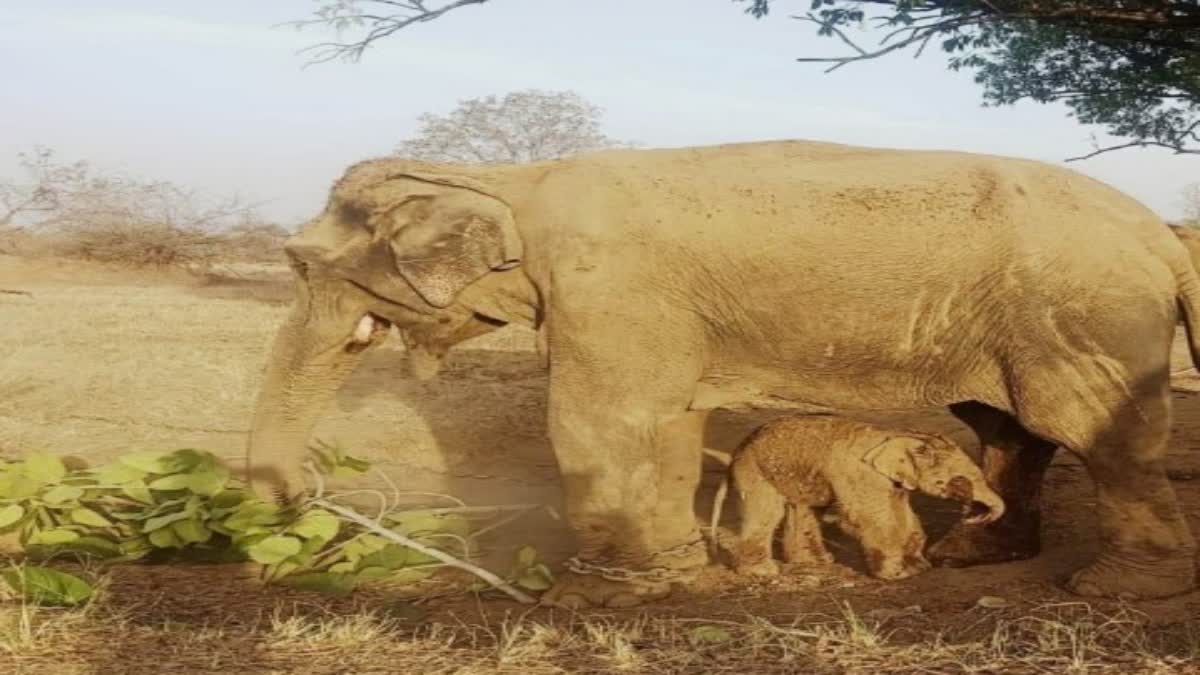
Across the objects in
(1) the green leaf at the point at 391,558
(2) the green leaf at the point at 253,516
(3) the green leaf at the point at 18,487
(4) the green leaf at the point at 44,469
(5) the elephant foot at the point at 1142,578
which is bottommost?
(1) the green leaf at the point at 391,558

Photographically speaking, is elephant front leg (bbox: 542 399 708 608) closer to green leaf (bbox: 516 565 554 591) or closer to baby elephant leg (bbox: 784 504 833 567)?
green leaf (bbox: 516 565 554 591)

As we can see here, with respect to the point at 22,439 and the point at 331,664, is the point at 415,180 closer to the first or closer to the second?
the point at 331,664

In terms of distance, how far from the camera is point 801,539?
5719 mm

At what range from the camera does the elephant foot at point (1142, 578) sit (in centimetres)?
494

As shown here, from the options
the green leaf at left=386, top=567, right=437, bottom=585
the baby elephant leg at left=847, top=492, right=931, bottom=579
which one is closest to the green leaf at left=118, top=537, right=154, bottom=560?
the green leaf at left=386, top=567, right=437, bottom=585

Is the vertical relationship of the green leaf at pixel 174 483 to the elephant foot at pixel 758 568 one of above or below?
above

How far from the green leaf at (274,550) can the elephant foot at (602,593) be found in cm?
109

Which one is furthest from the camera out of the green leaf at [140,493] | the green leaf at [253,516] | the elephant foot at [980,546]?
the green leaf at [140,493]

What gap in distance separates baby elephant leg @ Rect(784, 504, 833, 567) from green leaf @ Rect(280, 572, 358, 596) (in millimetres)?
1945

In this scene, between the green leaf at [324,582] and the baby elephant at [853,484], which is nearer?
the green leaf at [324,582]

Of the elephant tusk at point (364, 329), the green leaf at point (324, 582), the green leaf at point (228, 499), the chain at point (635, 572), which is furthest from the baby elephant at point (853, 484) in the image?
the green leaf at point (228, 499)

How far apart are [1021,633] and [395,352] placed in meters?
9.46

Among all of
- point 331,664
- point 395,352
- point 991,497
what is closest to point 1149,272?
point 991,497

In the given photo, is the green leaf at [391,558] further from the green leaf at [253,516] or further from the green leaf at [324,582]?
the green leaf at [253,516]
